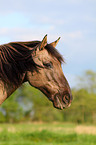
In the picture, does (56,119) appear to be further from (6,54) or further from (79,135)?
(6,54)

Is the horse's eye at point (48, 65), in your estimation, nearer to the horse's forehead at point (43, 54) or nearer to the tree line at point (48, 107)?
the horse's forehead at point (43, 54)

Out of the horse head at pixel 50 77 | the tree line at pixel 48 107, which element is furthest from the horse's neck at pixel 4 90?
the tree line at pixel 48 107

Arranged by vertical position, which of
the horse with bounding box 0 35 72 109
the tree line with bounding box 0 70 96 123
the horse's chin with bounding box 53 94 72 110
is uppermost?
the horse with bounding box 0 35 72 109

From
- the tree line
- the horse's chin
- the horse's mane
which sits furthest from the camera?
the tree line

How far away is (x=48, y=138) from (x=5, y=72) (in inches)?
518

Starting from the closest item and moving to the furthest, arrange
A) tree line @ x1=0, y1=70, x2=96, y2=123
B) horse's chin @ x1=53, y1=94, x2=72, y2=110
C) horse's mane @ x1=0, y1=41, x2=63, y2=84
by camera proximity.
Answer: horse's mane @ x1=0, y1=41, x2=63, y2=84 < horse's chin @ x1=53, y1=94, x2=72, y2=110 < tree line @ x1=0, y1=70, x2=96, y2=123

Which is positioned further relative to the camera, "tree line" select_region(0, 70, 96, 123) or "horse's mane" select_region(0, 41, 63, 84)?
"tree line" select_region(0, 70, 96, 123)

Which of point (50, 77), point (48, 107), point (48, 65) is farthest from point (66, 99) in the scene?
point (48, 107)

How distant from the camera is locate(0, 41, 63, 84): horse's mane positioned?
104 inches

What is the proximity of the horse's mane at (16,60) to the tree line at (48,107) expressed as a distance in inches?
1418

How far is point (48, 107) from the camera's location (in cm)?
4812

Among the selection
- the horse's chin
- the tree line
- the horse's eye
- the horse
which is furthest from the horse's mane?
the tree line

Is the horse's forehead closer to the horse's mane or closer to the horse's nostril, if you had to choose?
the horse's mane

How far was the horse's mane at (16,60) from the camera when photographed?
2.65 meters
